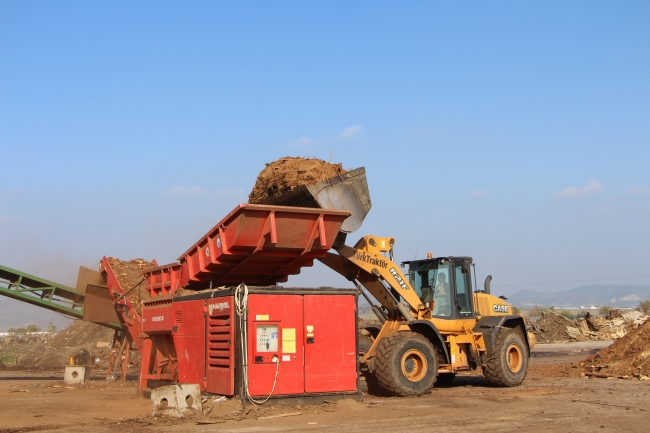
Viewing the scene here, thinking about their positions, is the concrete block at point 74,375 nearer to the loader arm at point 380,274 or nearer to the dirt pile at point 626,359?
the loader arm at point 380,274

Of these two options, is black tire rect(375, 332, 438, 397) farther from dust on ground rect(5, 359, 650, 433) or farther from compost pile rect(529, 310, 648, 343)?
compost pile rect(529, 310, 648, 343)

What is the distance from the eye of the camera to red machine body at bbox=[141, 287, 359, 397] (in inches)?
435

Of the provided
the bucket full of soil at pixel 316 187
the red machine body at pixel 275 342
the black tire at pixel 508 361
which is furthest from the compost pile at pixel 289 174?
the black tire at pixel 508 361

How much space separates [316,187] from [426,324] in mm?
3701

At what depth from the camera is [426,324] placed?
13.7 m

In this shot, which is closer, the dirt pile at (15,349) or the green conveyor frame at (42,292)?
the green conveyor frame at (42,292)

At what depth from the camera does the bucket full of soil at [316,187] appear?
40.7 feet

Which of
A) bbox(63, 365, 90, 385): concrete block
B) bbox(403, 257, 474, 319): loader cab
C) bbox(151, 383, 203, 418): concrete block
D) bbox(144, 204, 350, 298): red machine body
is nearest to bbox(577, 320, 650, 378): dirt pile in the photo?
bbox(403, 257, 474, 319): loader cab

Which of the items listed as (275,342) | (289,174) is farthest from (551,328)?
(275,342)

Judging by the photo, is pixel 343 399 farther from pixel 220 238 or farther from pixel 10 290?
pixel 10 290

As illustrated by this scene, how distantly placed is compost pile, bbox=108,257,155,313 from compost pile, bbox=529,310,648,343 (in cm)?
2661

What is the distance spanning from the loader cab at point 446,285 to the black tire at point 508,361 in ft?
3.12

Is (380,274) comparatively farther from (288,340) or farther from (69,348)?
(69,348)

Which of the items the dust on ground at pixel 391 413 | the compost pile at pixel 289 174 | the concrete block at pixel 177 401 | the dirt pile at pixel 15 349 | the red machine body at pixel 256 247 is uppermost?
the compost pile at pixel 289 174
